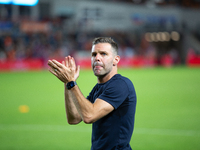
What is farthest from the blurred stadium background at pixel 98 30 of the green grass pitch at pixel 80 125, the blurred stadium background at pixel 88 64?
the green grass pitch at pixel 80 125

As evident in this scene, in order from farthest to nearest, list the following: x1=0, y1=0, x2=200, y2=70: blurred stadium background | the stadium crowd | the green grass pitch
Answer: x1=0, y1=0, x2=200, y2=70: blurred stadium background
the stadium crowd
the green grass pitch

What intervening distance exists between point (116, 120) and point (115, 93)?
1.00ft

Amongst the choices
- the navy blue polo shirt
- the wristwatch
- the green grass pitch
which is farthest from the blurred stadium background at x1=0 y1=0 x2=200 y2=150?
the wristwatch

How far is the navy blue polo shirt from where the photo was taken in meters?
3.09

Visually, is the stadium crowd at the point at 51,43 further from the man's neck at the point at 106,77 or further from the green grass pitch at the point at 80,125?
the man's neck at the point at 106,77

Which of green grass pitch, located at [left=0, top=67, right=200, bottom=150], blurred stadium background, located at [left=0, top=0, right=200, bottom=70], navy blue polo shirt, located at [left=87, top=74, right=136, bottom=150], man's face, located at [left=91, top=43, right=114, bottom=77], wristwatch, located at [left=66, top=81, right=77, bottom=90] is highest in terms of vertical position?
blurred stadium background, located at [left=0, top=0, right=200, bottom=70]

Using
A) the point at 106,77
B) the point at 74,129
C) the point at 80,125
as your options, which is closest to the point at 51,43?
the point at 80,125

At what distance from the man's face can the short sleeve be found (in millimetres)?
213

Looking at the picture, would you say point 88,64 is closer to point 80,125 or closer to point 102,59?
point 80,125

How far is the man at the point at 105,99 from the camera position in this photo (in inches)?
116

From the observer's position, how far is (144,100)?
12273 millimetres

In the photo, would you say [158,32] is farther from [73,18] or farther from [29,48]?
[29,48]

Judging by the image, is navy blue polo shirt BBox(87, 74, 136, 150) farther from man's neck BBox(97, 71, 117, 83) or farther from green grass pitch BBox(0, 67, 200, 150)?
green grass pitch BBox(0, 67, 200, 150)

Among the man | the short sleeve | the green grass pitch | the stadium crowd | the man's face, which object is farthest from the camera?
the stadium crowd
